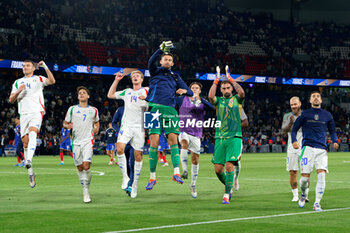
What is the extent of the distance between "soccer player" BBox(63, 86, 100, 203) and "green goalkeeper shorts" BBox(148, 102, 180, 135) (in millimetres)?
1272

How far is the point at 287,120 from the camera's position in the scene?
12.2 metres

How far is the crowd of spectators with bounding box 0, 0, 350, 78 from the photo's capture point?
145 feet

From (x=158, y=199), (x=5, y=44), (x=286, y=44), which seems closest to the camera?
(x=158, y=199)

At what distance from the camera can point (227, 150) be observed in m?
11.1

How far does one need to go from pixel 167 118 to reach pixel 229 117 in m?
1.25

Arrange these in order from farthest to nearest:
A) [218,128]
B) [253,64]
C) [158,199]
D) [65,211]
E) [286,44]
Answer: [286,44], [253,64], [158,199], [218,128], [65,211]

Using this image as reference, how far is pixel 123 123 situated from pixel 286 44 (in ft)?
169

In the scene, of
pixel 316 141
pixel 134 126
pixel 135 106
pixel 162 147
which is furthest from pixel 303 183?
pixel 162 147

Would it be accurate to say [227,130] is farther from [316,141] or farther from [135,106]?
[135,106]

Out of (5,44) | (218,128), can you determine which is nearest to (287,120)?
(218,128)

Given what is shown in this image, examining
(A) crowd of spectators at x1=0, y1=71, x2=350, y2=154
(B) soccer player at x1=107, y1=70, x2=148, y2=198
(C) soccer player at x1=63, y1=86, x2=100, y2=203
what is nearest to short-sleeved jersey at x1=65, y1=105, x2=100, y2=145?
(C) soccer player at x1=63, y1=86, x2=100, y2=203

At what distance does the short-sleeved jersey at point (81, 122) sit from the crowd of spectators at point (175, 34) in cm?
3052

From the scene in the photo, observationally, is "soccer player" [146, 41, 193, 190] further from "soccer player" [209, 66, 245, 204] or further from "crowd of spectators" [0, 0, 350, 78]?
"crowd of spectators" [0, 0, 350, 78]

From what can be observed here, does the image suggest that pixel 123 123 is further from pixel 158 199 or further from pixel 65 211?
pixel 65 211
